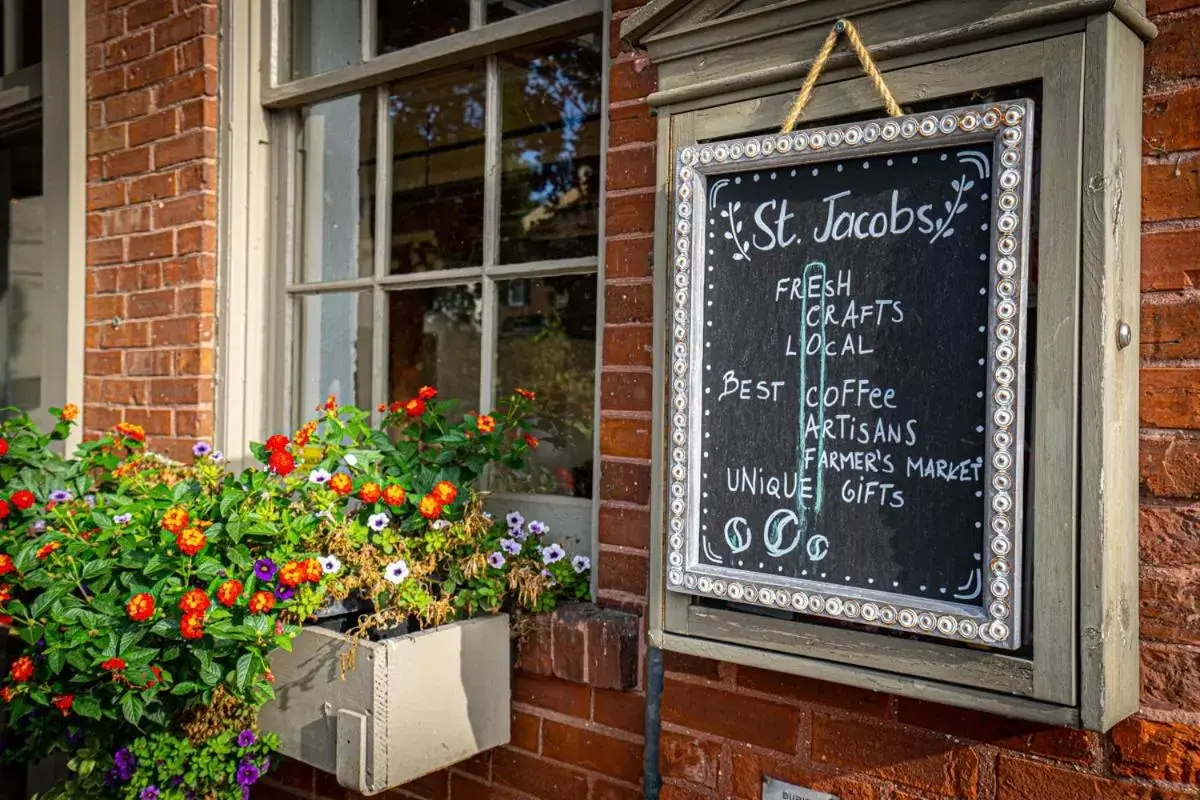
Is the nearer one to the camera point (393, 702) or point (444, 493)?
point (393, 702)

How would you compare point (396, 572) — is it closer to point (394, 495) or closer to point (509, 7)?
point (394, 495)

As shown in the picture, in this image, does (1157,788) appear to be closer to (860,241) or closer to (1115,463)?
(1115,463)

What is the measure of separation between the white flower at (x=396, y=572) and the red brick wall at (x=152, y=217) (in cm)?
111

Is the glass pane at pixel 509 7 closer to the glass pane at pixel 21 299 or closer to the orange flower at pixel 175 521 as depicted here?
the orange flower at pixel 175 521

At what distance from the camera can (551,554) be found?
2.13 metres

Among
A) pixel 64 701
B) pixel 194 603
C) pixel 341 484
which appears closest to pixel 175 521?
pixel 194 603

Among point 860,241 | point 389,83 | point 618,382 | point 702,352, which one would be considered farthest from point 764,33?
point 389,83

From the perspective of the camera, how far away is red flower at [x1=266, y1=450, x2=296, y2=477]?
6.74 ft

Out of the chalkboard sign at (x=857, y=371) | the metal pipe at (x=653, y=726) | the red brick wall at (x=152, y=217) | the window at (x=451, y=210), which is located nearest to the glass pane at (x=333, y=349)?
the window at (x=451, y=210)

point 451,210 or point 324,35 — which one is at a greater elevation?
point 324,35

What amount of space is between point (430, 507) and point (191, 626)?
0.48 meters

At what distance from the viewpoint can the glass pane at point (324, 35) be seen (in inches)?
109

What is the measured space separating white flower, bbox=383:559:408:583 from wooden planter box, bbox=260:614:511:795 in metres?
0.12

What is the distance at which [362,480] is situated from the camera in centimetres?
210
